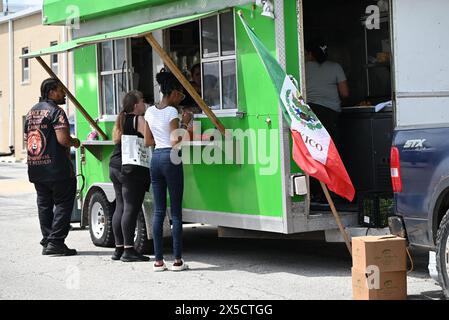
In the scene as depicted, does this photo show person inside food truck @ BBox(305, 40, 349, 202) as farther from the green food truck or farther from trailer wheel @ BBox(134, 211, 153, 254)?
trailer wheel @ BBox(134, 211, 153, 254)

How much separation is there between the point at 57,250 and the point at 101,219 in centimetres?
91

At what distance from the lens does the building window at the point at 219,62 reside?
8727 millimetres

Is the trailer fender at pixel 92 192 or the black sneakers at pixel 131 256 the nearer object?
the black sneakers at pixel 131 256

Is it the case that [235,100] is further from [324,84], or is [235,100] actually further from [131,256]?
[131,256]

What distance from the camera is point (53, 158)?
991cm

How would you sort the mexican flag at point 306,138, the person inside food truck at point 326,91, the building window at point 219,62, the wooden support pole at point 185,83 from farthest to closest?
the person inside food truck at point 326,91 < the building window at point 219,62 < the wooden support pole at point 185,83 < the mexican flag at point 306,138

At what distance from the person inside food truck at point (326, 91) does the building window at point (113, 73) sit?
7.85ft

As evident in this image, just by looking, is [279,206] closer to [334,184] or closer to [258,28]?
[334,184]

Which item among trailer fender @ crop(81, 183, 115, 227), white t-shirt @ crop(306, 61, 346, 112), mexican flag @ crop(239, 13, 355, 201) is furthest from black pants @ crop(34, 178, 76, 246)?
mexican flag @ crop(239, 13, 355, 201)

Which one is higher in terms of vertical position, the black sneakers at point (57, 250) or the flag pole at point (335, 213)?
the flag pole at point (335, 213)

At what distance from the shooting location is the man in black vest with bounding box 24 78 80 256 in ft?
32.4

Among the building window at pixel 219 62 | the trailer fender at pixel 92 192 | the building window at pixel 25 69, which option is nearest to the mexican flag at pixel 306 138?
the building window at pixel 219 62

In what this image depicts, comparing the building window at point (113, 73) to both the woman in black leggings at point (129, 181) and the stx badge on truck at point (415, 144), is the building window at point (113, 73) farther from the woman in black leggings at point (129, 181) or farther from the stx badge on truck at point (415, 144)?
the stx badge on truck at point (415, 144)
